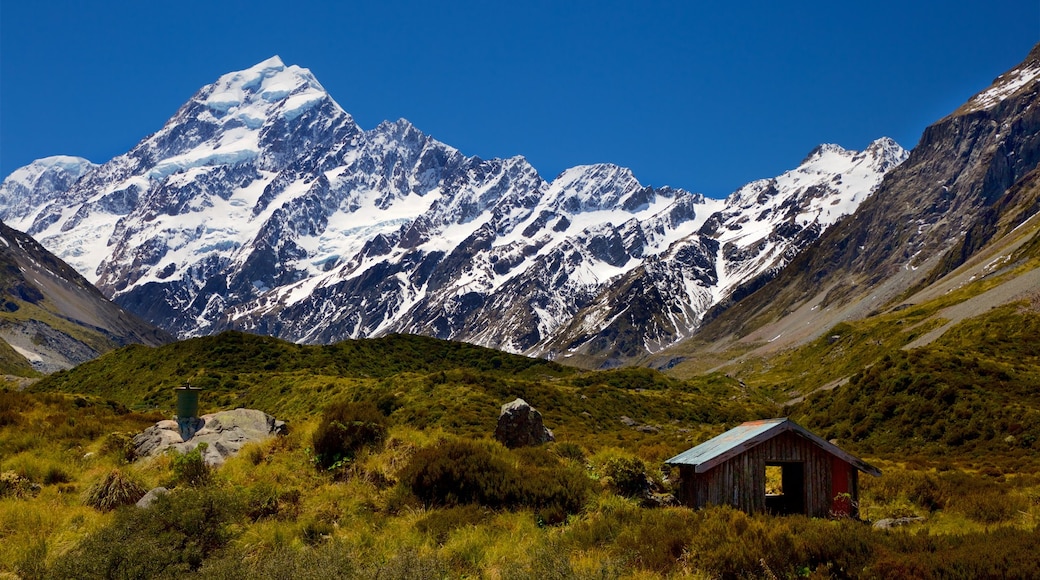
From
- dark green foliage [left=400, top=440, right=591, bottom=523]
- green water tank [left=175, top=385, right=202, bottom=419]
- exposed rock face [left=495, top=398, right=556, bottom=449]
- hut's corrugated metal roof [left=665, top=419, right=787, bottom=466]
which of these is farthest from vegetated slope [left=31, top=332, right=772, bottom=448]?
dark green foliage [left=400, top=440, right=591, bottom=523]

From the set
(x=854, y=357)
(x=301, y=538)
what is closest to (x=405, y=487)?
(x=301, y=538)

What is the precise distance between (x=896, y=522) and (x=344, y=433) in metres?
17.5

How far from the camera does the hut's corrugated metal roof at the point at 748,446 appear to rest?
2059 cm

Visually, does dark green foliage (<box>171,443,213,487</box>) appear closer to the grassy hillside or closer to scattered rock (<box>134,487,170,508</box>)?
the grassy hillside

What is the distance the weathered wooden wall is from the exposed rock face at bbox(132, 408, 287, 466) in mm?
14630

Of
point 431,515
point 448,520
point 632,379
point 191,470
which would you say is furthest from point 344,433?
point 632,379

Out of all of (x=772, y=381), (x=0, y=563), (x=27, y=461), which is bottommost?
(x=0, y=563)

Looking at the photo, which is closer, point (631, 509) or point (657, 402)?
point (631, 509)

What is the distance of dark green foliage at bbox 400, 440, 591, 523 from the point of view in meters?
19.2

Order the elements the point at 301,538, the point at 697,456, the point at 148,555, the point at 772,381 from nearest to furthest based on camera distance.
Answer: the point at 148,555 < the point at 301,538 < the point at 697,456 < the point at 772,381

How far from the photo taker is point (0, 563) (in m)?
14.0

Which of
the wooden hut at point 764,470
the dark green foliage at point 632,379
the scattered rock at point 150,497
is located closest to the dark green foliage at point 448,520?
the scattered rock at point 150,497

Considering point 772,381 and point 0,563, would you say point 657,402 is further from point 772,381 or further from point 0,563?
point 0,563

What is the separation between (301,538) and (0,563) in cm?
584
